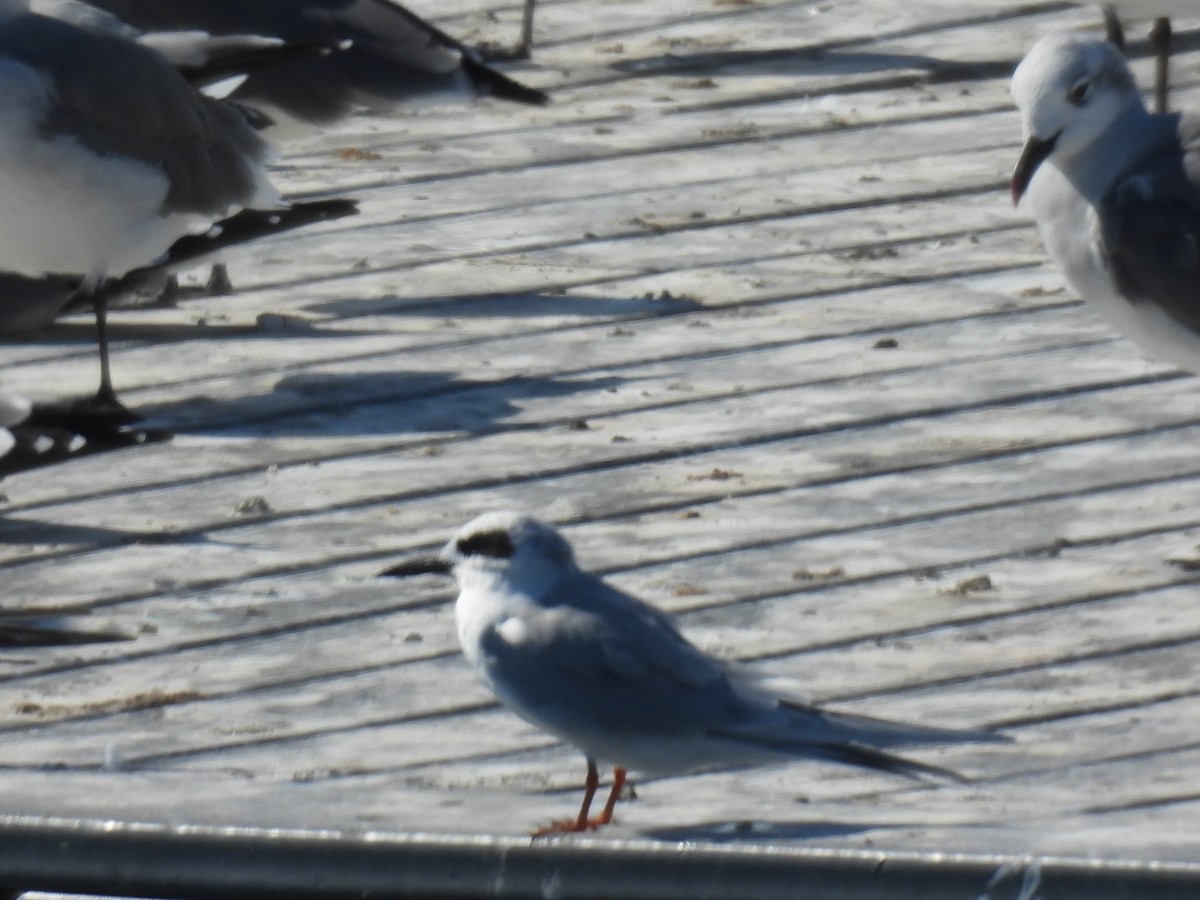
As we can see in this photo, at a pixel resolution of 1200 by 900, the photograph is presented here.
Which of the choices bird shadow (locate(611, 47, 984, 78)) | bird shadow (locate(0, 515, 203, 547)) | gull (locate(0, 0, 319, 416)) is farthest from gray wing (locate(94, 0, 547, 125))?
bird shadow (locate(0, 515, 203, 547))

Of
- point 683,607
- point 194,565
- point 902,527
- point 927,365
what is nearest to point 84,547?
point 194,565

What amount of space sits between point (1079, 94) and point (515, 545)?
182 cm

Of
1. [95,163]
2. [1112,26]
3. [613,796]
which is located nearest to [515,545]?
[613,796]

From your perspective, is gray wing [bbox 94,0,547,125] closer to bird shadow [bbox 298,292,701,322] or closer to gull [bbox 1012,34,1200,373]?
bird shadow [bbox 298,292,701,322]

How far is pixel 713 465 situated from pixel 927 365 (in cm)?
56

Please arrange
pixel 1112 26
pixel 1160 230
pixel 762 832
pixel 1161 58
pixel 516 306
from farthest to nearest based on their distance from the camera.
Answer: pixel 1112 26, pixel 1161 58, pixel 516 306, pixel 1160 230, pixel 762 832

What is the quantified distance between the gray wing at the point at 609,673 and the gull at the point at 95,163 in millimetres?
2063

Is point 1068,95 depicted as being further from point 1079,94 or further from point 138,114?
point 138,114

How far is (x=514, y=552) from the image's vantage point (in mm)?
3062

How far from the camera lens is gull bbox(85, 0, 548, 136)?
6148 mm

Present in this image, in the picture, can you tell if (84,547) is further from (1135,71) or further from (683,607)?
(1135,71)

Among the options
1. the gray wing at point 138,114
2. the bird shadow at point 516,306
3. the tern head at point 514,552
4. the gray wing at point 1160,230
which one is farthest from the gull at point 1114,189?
the gray wing at point 138,114

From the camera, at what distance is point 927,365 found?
455 centimetres

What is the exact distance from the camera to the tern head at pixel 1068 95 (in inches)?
176
